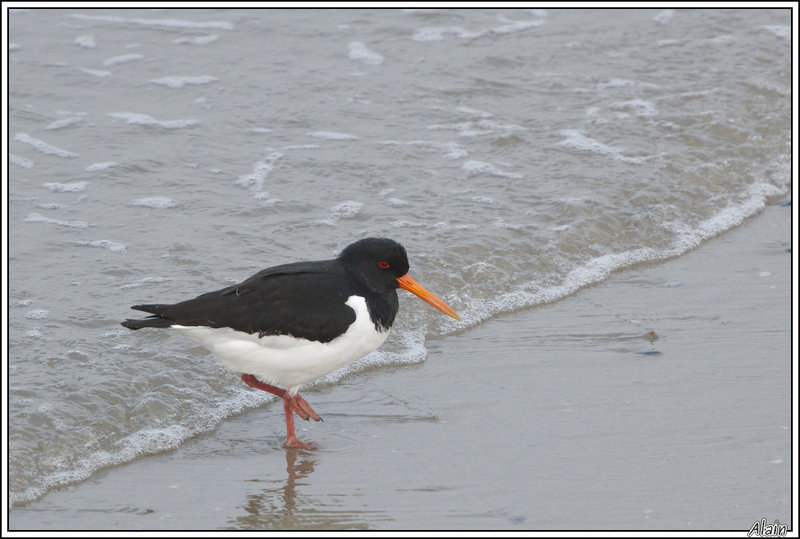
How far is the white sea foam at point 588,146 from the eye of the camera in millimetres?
8345

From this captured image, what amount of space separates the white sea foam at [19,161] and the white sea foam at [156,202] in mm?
1166

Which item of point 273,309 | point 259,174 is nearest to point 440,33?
point 259,174

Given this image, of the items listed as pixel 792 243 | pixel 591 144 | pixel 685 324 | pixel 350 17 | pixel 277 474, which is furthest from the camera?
pixel 350 17

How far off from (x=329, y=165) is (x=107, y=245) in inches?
81.4

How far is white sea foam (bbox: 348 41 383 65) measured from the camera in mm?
10516

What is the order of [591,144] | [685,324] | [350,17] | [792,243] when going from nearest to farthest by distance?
[685,324] < [792,243] < [591,144] < [350,17]

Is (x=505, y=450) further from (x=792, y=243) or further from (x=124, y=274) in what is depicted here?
(x=792, y=243)

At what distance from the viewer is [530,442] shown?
15.4 feet

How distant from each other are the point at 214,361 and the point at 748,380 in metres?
2.79

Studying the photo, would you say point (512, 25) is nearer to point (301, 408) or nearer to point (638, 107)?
point (638, 107)

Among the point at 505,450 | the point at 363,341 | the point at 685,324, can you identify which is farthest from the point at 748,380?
the point at 363,341

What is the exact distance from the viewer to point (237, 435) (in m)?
4.92

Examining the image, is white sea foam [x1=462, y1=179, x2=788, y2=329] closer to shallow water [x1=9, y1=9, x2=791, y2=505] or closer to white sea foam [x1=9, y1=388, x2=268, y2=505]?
shallow water [x1=9, y1=9, x2=791, y2=505]

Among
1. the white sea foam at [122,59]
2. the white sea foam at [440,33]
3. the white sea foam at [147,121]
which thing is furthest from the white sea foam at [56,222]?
the white sea foam at [440,33]
